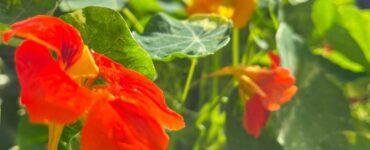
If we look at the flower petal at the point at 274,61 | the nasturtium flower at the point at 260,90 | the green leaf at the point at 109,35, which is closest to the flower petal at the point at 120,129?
the green leaf at the point at 109,35

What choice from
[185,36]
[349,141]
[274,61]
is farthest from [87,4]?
[349,141]

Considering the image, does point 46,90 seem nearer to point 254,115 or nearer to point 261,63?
point 254,115

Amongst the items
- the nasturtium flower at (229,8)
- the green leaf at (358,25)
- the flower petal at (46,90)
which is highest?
the flower petal at (46,90)

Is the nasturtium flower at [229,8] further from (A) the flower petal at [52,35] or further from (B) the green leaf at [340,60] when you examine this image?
(A) the flower petal at [52,35]

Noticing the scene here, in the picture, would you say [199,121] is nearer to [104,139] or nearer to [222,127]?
[222,127]

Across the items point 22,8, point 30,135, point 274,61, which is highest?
point 22,8

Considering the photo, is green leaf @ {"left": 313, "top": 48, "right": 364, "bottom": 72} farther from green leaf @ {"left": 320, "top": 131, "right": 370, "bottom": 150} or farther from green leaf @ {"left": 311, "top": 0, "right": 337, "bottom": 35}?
green leaf @ {"left": 320, "top": 131, "right": 370, "bottom": 150}

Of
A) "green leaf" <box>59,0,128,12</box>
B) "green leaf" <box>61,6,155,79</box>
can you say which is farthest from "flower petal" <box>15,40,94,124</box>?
"green leaf" <box>59,0,128,12</box>
